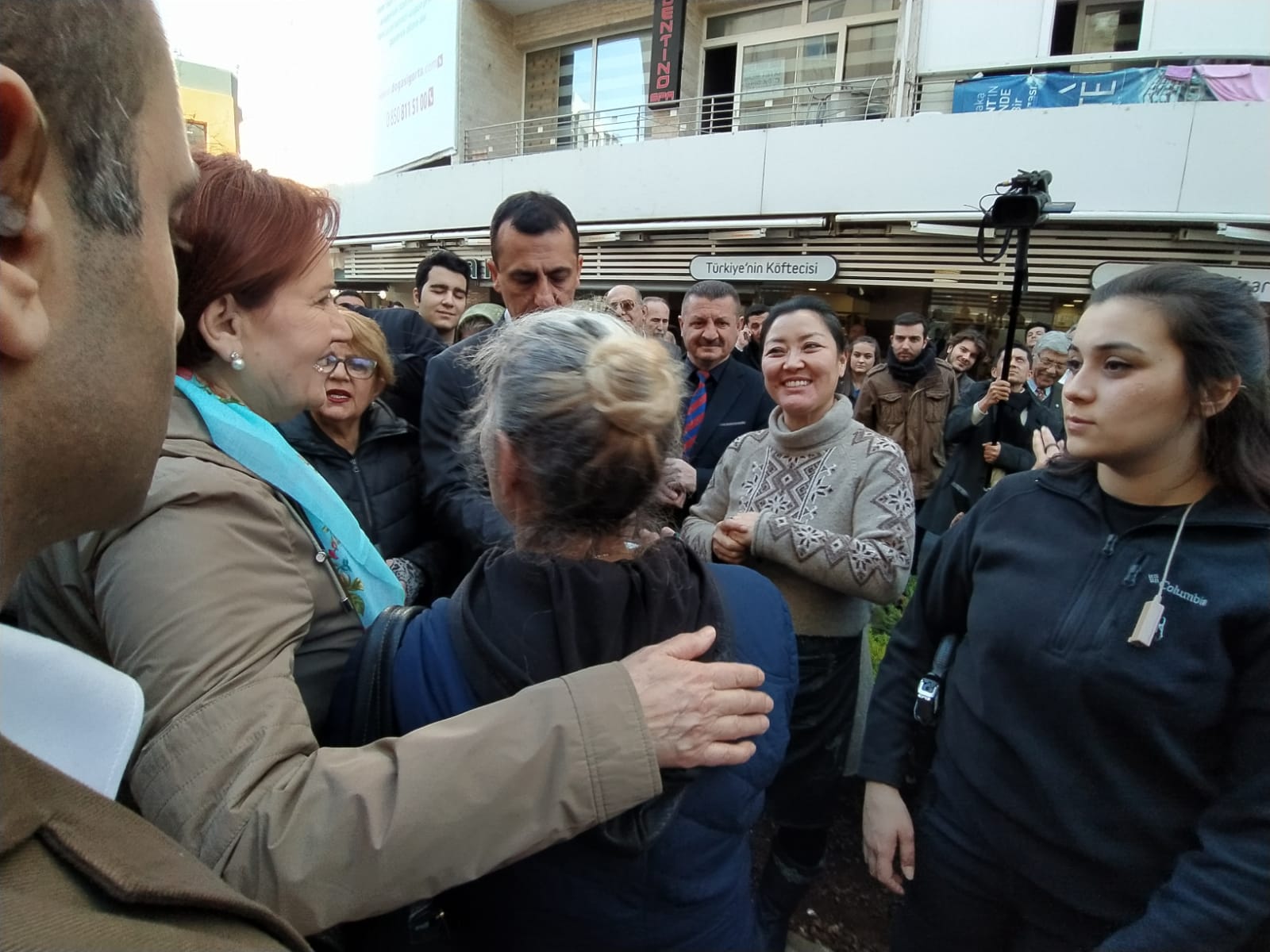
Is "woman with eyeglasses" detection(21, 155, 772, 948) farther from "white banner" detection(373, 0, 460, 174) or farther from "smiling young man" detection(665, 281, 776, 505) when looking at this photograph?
"white banner" detection(373, 0, 460, 174)

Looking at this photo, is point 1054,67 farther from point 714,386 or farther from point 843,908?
point 843,908

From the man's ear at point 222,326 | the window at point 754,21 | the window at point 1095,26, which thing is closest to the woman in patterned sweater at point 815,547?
the man's ear at point 222,326

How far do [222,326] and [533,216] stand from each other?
1328mm

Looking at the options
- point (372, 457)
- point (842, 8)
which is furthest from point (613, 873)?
point (842, 8)

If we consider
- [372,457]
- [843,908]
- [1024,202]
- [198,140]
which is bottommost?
[843,908]

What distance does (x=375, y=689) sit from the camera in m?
0.98

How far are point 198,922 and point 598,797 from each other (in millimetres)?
442

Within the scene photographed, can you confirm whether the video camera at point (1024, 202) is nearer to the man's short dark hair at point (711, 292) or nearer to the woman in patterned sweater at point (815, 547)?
the man's short dark hair at point (711, 292)

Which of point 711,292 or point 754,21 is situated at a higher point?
point 754,21

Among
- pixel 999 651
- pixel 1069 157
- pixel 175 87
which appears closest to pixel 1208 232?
pixel 1069 157

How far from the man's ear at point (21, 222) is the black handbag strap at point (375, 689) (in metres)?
0.62

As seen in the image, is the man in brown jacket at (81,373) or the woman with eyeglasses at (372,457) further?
the woman with eyeglasses at (372,457)

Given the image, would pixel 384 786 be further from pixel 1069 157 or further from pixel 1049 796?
pixel 1069 157

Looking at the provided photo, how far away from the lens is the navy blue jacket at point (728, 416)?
3230 mm
